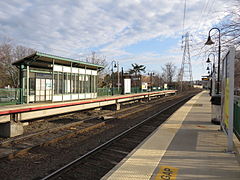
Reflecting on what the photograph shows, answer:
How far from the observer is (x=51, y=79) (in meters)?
16.7

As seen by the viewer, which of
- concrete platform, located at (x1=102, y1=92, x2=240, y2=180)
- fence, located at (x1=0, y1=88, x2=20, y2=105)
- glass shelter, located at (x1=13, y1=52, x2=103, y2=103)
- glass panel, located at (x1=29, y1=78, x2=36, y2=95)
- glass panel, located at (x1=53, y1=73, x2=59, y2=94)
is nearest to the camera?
concrete platform, located at (x1=102, y1=92, x2=240, y2=180)

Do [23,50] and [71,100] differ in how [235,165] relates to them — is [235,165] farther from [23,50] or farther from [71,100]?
[23,50]

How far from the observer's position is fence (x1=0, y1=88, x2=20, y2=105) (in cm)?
1199

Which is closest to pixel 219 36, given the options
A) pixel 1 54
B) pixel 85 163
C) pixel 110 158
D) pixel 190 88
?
pixel 110 158

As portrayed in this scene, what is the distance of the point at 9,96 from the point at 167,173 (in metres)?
10.9

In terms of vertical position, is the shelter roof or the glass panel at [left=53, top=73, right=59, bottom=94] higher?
the shelter roof

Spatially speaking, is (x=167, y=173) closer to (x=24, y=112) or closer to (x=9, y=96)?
(x=24, y=112)

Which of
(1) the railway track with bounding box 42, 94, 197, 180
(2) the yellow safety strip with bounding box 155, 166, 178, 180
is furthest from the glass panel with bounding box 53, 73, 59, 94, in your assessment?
(2) the yellow safety strip with bounding box 155, 166, 178, 180

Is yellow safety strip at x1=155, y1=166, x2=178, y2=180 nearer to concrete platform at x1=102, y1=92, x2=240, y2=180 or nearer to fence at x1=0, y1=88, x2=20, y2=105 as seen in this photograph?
concrete platform at x1=102, y1=92, x2=240, y2=180

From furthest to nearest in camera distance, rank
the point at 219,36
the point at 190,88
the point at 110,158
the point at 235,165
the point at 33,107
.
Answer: the point at 190,88, the point at 33,107, the point at 219,36, the point at 110,158, the point at 235,165

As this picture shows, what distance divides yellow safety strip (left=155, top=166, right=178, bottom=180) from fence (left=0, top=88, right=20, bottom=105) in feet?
33.8

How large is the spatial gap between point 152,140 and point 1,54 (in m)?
37.0

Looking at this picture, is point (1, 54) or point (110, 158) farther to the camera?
point (1, 54)

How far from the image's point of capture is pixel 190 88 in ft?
298
